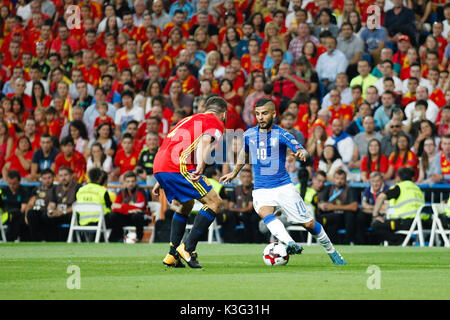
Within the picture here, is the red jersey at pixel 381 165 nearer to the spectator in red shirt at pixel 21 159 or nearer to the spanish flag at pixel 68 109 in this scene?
the spectator in red shirt at pixel 21 159

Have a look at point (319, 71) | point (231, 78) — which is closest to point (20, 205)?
point (231, 78)

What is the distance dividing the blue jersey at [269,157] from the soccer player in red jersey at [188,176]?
97cm

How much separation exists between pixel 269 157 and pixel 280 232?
1015mm

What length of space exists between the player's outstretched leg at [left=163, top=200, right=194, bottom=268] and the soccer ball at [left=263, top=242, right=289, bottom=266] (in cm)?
113

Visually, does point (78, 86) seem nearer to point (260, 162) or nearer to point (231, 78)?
point (231, 78)

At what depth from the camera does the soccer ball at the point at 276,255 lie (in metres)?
11.8

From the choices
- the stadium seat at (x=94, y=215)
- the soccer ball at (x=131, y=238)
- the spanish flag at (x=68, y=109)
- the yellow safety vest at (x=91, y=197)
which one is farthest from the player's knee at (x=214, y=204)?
the spanish flag at (x=68, y=109)

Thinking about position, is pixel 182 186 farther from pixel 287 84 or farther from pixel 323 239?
pixel 287 84

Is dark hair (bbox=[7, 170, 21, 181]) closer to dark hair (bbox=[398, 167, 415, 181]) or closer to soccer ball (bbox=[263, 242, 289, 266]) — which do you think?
dark hair (bbox=[398, 167, 415, 181])

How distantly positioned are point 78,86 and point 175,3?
3997 mm

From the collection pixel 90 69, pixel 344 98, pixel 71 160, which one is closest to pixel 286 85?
pixel 344 98

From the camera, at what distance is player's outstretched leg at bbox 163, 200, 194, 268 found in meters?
11.4

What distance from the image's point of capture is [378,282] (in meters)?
9.05

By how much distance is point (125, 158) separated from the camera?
826 inches
